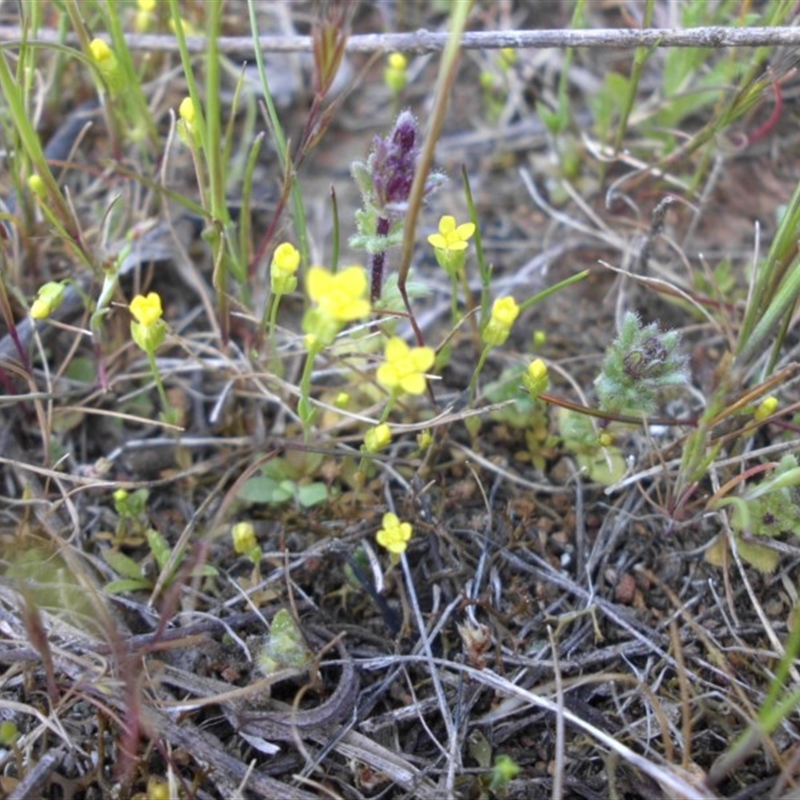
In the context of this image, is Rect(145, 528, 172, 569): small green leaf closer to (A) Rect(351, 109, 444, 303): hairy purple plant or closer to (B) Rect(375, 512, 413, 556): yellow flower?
(B) Rect(375, 512, 413, 556): yellow flower

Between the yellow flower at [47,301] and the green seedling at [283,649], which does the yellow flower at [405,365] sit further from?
the yellow flower at [47,301]

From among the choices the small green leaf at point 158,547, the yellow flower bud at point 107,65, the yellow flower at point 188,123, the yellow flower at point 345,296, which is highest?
the yellow flower bud at point 107,65

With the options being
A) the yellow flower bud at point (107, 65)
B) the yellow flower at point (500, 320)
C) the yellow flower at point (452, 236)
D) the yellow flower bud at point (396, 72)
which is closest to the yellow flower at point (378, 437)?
the yellow flower at point (500, 320)

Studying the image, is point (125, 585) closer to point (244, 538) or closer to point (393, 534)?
point (244, 538)

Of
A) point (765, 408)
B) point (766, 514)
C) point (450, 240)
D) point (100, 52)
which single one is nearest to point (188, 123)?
point (100, 52)

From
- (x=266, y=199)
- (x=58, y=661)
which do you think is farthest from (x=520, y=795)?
(x=266, y=199)

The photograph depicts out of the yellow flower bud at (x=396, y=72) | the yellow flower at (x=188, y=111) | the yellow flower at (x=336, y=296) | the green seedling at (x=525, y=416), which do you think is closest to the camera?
the yellow flower at (x=336, y=296)
